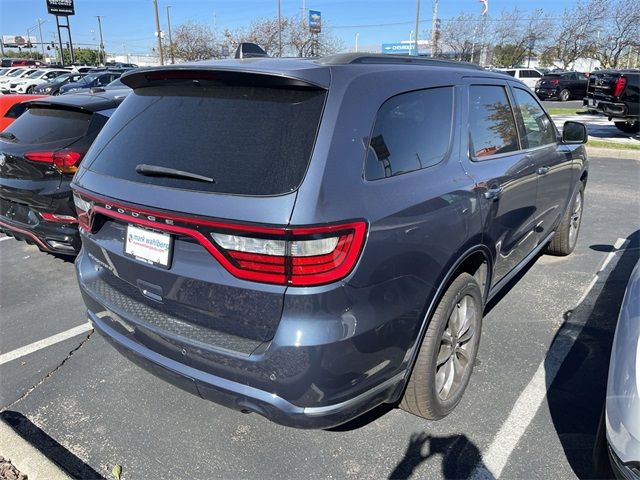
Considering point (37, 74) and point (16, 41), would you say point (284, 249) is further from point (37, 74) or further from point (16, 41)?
point (16, 41)

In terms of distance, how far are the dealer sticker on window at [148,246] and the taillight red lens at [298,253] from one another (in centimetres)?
31

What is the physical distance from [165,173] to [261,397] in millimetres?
1007

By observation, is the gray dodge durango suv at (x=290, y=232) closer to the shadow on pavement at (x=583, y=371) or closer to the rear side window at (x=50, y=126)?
the shadow on pavement at (x=583, y=371)

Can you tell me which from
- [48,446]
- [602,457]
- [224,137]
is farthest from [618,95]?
[48,446]

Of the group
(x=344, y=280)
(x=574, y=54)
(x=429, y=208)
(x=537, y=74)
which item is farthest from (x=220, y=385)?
(x=574, y=54)

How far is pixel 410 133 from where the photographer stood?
2.36m

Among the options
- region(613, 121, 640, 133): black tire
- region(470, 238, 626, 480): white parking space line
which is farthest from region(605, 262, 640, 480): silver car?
region(613, 121, 640, 133): black tire

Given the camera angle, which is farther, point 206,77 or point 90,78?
point 90,78

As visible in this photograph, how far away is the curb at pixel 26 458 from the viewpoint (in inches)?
91.4

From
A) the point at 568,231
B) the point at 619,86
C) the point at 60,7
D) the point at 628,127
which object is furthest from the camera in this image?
the point at 60,7

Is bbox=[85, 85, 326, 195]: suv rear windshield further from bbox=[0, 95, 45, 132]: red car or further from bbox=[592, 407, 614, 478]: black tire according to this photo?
bbox=[0, 95, 45, 132]: red car

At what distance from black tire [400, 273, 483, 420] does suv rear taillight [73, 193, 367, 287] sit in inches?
31.4

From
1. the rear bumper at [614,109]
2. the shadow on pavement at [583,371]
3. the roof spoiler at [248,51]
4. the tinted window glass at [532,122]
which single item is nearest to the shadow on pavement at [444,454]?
the shadow on pavement at [583,371]

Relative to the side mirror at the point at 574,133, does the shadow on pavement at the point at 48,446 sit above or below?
below
